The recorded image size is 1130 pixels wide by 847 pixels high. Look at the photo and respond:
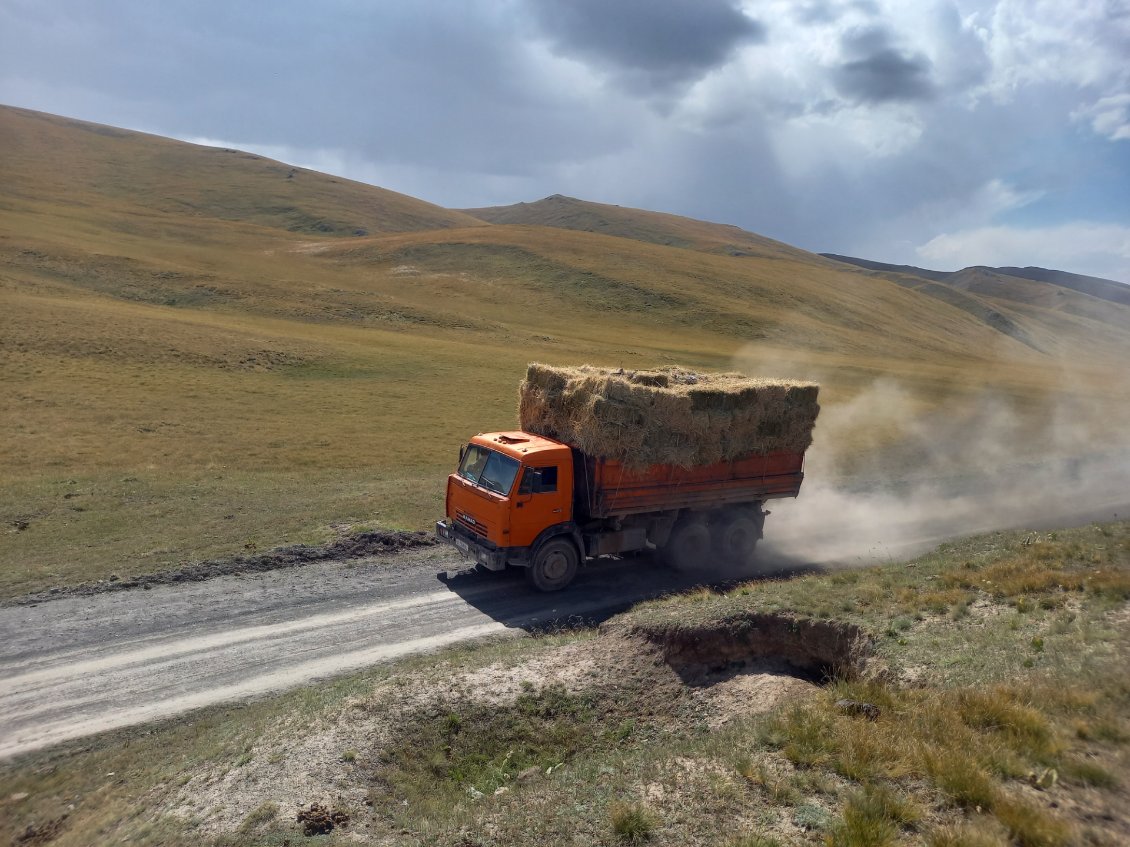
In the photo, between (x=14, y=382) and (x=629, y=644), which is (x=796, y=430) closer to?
(x=629, y=644)

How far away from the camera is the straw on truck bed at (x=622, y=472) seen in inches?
579

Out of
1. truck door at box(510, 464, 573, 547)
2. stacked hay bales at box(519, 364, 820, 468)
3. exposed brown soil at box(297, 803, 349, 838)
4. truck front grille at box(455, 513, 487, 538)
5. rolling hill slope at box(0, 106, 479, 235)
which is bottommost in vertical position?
exposed brown soil at box(297, 803, 349, 838)

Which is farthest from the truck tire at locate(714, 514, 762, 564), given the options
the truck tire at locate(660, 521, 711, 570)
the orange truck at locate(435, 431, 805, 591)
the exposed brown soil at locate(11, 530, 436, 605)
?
the exposed brown soil at locate(11, 530, 436, 605)

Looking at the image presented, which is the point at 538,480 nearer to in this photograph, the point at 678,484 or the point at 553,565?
the point at 553,565

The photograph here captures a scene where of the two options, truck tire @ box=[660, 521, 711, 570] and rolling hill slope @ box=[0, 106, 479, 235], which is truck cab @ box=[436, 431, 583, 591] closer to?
truck tire @ box=[660, 521, 711, 570]

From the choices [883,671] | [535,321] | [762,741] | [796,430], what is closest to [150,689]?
[762,741]

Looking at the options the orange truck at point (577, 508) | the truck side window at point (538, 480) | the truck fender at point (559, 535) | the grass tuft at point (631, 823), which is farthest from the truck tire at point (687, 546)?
the grass tuft at point (631, 823)

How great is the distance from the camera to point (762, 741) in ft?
24.5

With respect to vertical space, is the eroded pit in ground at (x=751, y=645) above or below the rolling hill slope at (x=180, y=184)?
below

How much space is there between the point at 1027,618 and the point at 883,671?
2688 millimetres

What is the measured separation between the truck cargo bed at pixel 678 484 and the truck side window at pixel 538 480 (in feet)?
2.44

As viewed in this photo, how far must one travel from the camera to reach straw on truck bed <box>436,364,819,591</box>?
1471 centimetres

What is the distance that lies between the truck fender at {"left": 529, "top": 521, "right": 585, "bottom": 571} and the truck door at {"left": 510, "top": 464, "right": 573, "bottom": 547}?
0.09m

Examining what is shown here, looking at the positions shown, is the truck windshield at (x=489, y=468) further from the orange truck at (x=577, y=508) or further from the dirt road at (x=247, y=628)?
the dirt road at (x=247, y=628)
